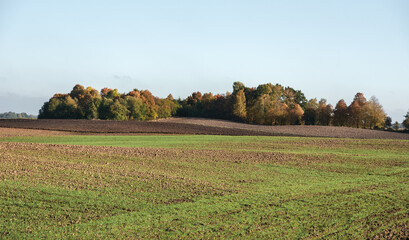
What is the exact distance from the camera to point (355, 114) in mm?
74562

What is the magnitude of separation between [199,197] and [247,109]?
8073 centimetres

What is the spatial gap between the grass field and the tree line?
53.4 metres

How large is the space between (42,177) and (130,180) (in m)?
4.14

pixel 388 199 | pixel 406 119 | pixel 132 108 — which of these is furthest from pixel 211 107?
pixel 388 199

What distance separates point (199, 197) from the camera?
14.0 metres

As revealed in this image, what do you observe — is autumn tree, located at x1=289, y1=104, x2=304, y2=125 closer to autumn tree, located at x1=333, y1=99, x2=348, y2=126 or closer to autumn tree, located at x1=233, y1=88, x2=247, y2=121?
autumn tree, located at x1=333, y1=99, x2=348, y2=126

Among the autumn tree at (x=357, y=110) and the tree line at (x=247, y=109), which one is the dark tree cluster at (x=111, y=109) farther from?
the autumn tree at (x=357, y=110)

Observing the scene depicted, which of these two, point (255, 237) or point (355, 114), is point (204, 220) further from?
point (355, 114)

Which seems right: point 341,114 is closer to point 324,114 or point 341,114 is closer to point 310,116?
point 324,114

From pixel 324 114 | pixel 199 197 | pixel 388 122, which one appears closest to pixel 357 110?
pixel 324 114

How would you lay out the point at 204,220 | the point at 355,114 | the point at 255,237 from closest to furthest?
the point at 255,237 < the point at 204,220 < the point at 355,114

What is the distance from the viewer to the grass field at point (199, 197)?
10.3 m

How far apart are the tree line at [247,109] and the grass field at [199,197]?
5341 cm

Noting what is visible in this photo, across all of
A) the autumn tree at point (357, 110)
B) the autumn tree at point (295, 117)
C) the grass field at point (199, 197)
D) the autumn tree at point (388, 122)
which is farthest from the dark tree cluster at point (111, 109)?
the grass field at point (199, 197)
